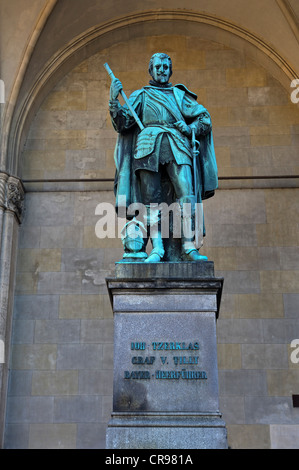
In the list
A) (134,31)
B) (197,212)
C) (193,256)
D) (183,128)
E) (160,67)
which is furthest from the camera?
(134,31)

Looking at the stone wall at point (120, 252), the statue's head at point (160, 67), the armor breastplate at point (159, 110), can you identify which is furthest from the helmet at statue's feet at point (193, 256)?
the stone wall at point (120, 252)

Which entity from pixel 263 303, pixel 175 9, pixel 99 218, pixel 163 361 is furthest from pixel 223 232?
pixel 163 361

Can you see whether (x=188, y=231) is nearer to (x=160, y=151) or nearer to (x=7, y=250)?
(x=160, y=151)

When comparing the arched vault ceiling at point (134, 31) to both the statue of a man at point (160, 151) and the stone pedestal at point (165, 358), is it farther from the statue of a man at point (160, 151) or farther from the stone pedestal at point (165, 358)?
the stone pedestal at point (165, 358)

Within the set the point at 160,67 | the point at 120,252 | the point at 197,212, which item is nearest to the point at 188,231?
the point at 197,212

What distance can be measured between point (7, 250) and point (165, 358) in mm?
6897

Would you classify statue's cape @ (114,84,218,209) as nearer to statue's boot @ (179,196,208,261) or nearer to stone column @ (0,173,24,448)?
statue's boot @ (179,196,208,261)

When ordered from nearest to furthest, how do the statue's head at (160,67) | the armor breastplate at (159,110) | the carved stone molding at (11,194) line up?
the armor breastplate at (159,110) < the statue's head at (160,67) < the carved stone molding at (11,194)

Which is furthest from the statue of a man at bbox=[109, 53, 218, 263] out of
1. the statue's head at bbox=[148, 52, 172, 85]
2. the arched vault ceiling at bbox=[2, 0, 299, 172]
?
the arched vault ceiling at bbox=[2, 0, 299, 172]

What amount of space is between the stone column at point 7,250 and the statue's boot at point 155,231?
223 inches

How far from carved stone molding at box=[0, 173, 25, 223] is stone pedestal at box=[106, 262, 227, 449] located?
6.47 m

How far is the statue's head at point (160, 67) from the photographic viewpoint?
7855mm

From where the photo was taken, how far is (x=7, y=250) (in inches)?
499

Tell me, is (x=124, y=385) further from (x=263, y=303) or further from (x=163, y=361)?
(x=263, y=303)
